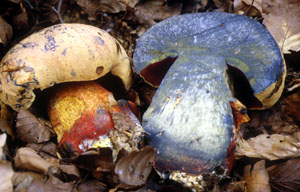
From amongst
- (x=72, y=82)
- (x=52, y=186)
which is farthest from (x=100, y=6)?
(x=52, y=186)

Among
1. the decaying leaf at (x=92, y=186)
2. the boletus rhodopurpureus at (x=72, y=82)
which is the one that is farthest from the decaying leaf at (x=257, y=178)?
the decaying leaf at (x=92, y=186)

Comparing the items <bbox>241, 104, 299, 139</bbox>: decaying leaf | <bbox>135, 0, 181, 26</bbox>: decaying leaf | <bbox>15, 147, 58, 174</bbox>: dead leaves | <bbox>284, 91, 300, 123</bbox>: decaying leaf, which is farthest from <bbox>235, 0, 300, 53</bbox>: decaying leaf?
<bbox>15, 147, 58, 174</bbox>: dead leaves

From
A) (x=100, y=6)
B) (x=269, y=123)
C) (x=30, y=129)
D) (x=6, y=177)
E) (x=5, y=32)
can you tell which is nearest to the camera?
(x=6, y=177)

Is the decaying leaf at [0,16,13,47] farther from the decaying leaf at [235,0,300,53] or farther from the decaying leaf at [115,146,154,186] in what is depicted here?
the decaying leaf at [235,0,300,53]

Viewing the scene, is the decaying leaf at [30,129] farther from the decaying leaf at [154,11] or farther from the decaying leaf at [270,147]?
the decaying leaf at [154,11]

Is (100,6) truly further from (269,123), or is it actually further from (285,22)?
(269,123)

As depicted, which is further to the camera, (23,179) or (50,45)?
(50,45)

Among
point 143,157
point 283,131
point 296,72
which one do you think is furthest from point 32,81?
point 296,72
